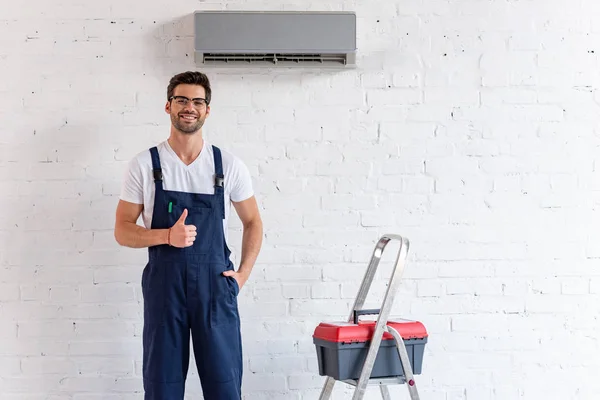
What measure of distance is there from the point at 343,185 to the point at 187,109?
0.88 metres

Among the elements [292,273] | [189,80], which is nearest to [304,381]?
[292,273]

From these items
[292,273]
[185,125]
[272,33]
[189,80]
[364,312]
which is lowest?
[364,312]

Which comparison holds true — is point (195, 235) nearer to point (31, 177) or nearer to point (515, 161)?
point (31, 177)

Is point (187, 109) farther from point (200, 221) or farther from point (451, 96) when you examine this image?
point (451, 96)

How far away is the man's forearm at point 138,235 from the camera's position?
2.84m

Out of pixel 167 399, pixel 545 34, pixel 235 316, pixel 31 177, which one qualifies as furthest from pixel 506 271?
pixel 31 177

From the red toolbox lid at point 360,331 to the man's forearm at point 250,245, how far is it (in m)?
0.39

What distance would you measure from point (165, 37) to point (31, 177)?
874 millimetres

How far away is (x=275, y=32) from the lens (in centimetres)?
336

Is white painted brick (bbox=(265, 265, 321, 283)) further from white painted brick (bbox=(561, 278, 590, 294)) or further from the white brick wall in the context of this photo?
white painted brick (bbox=(561, 278, 590, 294))

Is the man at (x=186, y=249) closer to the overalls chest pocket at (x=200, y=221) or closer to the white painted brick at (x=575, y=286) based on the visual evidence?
the overalls chest pocket at (x=200, y=221)

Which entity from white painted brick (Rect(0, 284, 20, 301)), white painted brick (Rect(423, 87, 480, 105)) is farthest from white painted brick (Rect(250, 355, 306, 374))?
white painted brick (Rect(423, 87, 480, 105))

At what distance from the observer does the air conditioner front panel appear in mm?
3338

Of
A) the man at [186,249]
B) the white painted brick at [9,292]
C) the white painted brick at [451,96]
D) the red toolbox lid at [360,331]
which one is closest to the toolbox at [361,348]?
the red toolbox lid at [360,331]
